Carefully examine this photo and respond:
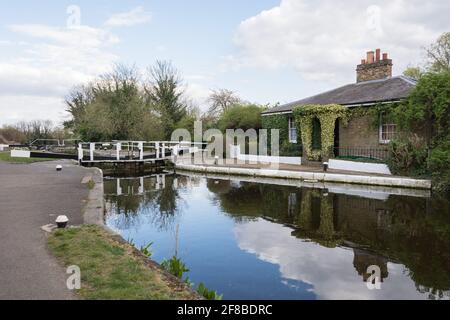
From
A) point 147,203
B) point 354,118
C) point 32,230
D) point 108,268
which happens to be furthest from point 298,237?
point 354,118

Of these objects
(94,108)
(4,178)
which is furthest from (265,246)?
(94,108)

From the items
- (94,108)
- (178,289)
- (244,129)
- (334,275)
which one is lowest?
(334,275)

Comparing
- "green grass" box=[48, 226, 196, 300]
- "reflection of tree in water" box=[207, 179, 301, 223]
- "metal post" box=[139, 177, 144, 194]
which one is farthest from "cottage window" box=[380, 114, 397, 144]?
"green grass" box=[48, 226, 196, 300]

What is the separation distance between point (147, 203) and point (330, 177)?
7378mm

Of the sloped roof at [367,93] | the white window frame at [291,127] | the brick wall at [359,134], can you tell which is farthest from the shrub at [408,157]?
the white window frame at [291,127]

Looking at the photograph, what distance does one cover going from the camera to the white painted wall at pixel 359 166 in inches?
589

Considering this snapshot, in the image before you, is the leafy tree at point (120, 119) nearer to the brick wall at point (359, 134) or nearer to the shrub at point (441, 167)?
the brick wall at point (359, 134)

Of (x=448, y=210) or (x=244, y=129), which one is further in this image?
(x=244, y=129)

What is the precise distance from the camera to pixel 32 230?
20.5 feet

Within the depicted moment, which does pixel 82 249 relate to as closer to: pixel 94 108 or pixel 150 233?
pixel 150 233

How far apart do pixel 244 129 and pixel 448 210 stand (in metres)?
19.0

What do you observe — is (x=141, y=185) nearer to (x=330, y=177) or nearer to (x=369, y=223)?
(x=330, y=177)

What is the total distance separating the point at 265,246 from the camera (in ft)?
22.3
